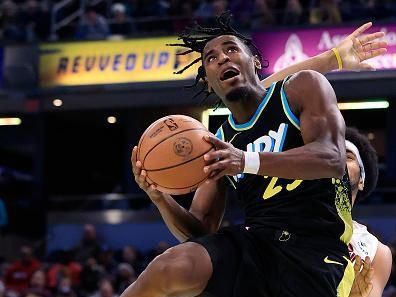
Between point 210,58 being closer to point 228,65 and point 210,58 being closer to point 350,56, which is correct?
point 228,65

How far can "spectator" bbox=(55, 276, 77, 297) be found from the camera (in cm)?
1106

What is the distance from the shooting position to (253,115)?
432 cm

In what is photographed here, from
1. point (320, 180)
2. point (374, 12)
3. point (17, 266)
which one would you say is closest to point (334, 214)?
point (320, 180)

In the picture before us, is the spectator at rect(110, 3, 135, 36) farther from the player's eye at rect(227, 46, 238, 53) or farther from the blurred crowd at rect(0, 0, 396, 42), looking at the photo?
the player's eye at rect(227, 46, 238, 53)

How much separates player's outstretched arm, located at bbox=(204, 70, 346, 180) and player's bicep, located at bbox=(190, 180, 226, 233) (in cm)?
73

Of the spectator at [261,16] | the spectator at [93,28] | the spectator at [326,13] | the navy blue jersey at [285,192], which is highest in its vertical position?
the navy blue jersey at [285,192]

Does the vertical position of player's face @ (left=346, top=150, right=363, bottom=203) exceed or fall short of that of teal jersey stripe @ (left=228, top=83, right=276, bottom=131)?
it falls short

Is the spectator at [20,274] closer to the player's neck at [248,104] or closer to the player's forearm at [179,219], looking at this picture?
the player's forearm at [179,219]

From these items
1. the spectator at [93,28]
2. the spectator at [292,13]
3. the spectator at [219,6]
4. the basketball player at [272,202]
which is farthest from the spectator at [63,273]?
the basketball player at [272,202]

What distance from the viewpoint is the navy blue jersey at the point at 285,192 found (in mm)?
4141

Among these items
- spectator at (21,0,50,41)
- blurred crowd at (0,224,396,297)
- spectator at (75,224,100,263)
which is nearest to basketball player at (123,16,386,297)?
blurred crowd at (0,224,396,297)

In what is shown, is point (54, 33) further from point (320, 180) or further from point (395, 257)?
point (320, 180)

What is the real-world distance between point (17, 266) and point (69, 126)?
6807 mm

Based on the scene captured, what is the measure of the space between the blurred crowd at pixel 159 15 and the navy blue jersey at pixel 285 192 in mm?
9680
